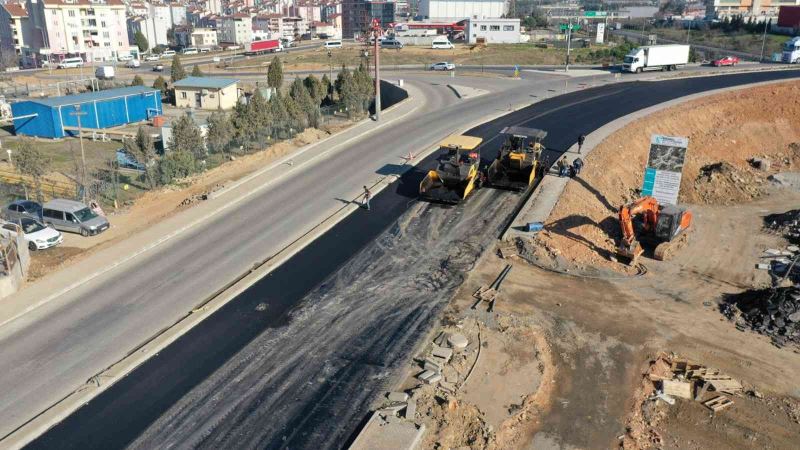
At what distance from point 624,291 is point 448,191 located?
9.23 m

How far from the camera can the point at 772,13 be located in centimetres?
13125

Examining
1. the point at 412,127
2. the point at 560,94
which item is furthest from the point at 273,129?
the point at 560,94

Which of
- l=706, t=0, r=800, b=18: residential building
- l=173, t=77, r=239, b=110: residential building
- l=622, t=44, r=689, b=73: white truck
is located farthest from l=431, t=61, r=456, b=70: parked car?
l=706, t=0, r=800, b=18: residential building

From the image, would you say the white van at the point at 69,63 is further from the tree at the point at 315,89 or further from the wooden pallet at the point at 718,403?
the wooden pallet at the point at 718,403

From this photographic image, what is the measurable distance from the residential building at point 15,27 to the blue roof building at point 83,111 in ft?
256

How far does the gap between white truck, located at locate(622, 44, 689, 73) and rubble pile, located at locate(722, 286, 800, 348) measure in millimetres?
48893

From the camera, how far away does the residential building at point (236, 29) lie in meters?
135

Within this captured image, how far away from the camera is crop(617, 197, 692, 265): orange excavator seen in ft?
80.3

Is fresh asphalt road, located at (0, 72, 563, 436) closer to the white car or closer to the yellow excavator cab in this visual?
the yellow excavator cab

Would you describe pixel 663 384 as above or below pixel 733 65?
below

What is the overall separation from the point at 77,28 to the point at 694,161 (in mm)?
113636

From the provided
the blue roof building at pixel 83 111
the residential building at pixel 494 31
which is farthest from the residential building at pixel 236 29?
the blue roof building at pixel 83 111

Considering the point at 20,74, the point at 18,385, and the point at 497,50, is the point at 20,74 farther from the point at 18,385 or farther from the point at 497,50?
the point at 18,385

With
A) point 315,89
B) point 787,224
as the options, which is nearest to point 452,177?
point 787,224
